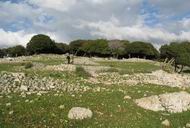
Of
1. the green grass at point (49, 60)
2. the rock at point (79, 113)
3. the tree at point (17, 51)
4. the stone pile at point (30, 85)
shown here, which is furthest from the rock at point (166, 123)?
the tree at point (17, 51)

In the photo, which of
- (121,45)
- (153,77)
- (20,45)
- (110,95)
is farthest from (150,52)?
(110,95)

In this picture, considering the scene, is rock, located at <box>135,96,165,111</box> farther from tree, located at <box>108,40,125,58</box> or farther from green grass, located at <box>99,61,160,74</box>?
tree, located at <box>108,40,125,58</box>

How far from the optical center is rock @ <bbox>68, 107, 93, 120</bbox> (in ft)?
91.4

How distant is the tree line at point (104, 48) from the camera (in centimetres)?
14325

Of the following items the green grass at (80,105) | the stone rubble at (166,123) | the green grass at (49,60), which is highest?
the green grass at (49,60)

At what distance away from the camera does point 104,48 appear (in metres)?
163

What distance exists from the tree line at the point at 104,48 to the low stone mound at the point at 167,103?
96539 millimetres

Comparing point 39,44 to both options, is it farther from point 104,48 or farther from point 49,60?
point 49,60

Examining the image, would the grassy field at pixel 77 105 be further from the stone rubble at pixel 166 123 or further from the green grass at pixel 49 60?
the green grass at pixel 49 60

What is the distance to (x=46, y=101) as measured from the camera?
3050 cm

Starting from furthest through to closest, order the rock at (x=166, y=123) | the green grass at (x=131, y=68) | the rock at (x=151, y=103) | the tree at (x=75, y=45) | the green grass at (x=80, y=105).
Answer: the tree at (x=75, y=45) < the green grass at (x=131, y=68) < the rock at (x=151, y=103) < the rock at (x=166, y=123) < the green grass at (x=80, y=105)

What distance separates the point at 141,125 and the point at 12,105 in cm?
893

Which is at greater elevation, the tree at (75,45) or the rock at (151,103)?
the tree at (75,45)

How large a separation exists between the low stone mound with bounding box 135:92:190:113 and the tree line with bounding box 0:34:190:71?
9654 centimetres
